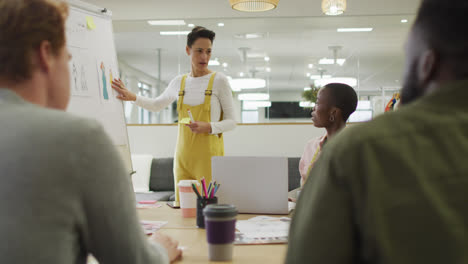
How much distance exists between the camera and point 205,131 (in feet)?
8.54

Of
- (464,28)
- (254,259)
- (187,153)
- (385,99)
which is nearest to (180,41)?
(385,99)

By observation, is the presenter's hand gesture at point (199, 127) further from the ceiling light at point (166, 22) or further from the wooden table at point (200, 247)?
the ceiling light at point (166, 22)

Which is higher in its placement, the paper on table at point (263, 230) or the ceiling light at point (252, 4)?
the ceiling light at point (252, 4)

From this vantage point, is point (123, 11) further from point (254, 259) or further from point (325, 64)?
point (254, 259)

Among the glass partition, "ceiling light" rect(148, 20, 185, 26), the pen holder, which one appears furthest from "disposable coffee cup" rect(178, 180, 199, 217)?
"ceiling light" rect(148, 20, 185, 26)

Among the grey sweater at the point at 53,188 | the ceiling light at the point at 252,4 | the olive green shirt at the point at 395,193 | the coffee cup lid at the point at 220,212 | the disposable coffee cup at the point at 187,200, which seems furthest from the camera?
the ceiling light at the point at 252,4

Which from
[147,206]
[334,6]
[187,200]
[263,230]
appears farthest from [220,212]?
[334,6]

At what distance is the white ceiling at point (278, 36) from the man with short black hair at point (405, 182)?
15.7 ft

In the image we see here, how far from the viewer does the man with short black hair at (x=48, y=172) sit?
70 centimetres

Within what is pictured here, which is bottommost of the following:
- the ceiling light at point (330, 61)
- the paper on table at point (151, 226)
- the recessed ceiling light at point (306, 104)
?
the paper on table at point (151, 226)

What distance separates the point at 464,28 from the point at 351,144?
220mm

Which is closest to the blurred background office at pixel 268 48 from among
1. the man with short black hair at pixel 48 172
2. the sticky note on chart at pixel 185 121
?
the sticky note on chart at pixel 185 121

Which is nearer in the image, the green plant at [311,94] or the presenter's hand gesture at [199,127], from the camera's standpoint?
the presenter's hand gesture at [199,127]

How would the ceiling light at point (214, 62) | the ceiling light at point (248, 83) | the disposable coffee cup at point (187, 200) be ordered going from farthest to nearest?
the ceiling light at point (214, 62)
the ceiling light at point (248, 83)
the disposable coffee cup at point (187, 200)
